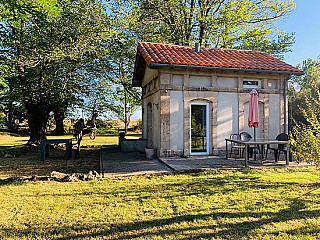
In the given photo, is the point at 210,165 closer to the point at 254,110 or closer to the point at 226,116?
the point at 254,110

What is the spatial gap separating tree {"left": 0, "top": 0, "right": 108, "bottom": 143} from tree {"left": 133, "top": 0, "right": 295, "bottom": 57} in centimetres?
381

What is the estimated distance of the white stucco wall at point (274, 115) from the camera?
10266 mm

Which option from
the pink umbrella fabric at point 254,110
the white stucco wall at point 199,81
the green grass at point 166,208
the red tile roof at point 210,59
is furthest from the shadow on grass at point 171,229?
the white stucco wall at point 199,81

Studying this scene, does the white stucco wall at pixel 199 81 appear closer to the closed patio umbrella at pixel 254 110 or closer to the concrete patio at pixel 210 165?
the closed patio umbrella at pixel 254 110

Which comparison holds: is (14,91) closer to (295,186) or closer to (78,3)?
(78,3)

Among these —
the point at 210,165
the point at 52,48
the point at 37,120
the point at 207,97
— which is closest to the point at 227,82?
the point at 207,97

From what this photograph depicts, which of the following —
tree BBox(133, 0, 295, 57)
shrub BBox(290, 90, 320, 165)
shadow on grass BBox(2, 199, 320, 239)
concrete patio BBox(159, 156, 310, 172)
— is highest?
tree BBox(133, 0, 295, 57)

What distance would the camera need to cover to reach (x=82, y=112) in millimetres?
17422

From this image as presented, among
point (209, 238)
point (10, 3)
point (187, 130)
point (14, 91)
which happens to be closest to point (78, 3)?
point (14, 91)

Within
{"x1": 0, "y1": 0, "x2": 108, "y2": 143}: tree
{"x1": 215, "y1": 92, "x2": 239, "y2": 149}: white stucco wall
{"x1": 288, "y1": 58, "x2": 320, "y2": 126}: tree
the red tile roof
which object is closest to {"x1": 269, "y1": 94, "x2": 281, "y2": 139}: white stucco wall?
the red tile roof

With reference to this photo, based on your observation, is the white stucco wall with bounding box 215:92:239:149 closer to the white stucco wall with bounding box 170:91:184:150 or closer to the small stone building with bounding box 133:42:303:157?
the small stone building with bounding box 133:42:303:157

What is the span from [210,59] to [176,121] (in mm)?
3259

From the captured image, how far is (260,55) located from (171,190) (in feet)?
32.1

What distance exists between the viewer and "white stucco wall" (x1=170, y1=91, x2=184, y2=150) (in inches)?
363
